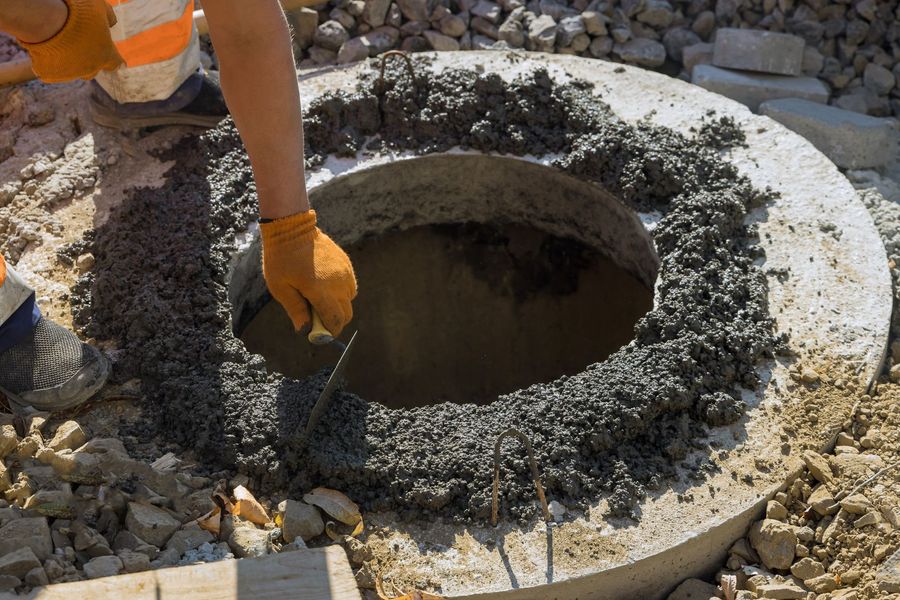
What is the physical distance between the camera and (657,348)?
2.96m

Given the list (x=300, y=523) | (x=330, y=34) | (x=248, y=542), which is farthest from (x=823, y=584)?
(x=330, y=34)

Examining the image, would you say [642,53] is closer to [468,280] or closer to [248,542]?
[468,280]

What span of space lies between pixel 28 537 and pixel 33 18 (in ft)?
4.87

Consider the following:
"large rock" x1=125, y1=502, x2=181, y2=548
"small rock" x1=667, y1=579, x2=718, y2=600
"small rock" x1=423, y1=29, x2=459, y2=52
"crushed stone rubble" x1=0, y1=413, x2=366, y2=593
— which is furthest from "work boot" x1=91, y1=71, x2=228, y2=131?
"small rock" x1=667, y1=579, x2=718, y2=600

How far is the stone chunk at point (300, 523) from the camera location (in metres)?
2.53

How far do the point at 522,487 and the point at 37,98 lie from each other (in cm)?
267

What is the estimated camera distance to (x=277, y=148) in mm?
2732

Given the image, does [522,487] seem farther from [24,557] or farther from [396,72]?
[396,72]

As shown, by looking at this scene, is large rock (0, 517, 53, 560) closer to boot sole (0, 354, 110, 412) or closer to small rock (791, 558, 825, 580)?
boot sole (0, 354, 110, 412)

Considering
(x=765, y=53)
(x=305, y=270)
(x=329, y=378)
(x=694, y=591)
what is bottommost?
(x=694, y=591)

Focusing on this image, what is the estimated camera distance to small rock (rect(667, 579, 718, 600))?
258 cm

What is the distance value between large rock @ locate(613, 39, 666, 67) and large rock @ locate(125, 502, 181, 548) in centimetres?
346

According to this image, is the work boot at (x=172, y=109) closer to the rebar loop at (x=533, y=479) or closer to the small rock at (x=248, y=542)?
the small rock at (x=248, y=542)

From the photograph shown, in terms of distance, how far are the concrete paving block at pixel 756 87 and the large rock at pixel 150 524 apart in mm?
3413
